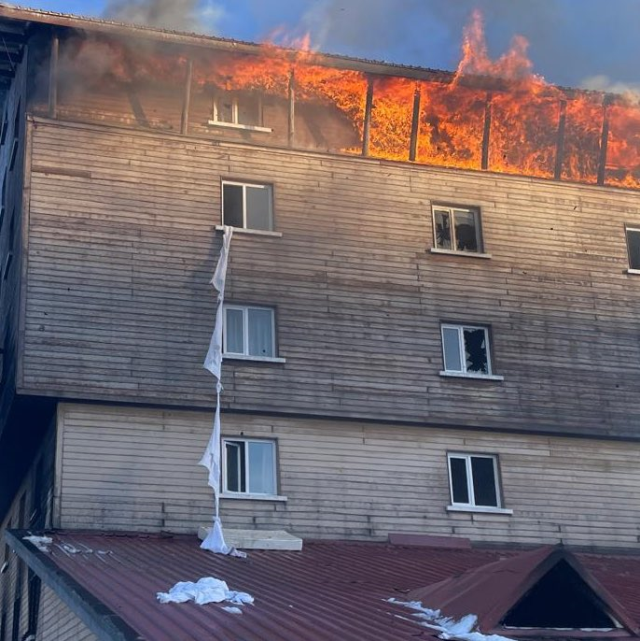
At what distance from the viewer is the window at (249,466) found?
918 inches

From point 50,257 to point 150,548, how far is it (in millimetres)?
6721

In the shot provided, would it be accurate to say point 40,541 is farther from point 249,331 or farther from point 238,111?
point 238,111

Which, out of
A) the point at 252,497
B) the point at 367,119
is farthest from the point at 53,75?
the point at 252,497

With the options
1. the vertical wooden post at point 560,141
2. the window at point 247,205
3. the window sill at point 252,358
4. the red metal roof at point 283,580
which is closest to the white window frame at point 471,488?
the red metal roof at point 283,580

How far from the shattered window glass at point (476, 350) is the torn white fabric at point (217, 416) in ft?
19.5

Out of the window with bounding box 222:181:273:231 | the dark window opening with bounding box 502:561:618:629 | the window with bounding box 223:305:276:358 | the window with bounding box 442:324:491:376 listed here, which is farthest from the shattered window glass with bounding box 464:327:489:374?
the dark window opening with bounding box 502:561:618:629

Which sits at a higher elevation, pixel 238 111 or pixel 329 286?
pixel 238 111

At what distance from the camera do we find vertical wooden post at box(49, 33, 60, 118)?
2458 cm

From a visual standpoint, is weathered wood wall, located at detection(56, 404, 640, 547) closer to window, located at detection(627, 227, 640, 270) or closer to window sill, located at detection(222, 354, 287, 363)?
window sill, located at detection(222, 354, 287, 363)

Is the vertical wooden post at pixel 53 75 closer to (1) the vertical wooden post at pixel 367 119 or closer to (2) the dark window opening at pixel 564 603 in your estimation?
(1) the vertical wooden post at pixel 367 119

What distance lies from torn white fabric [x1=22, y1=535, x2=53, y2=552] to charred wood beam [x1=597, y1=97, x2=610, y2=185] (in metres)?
16.4

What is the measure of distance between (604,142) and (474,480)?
31.4 ft

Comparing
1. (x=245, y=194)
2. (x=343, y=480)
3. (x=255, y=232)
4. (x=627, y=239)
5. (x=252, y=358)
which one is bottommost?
(x=343, y=480)

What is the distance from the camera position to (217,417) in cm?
2147
